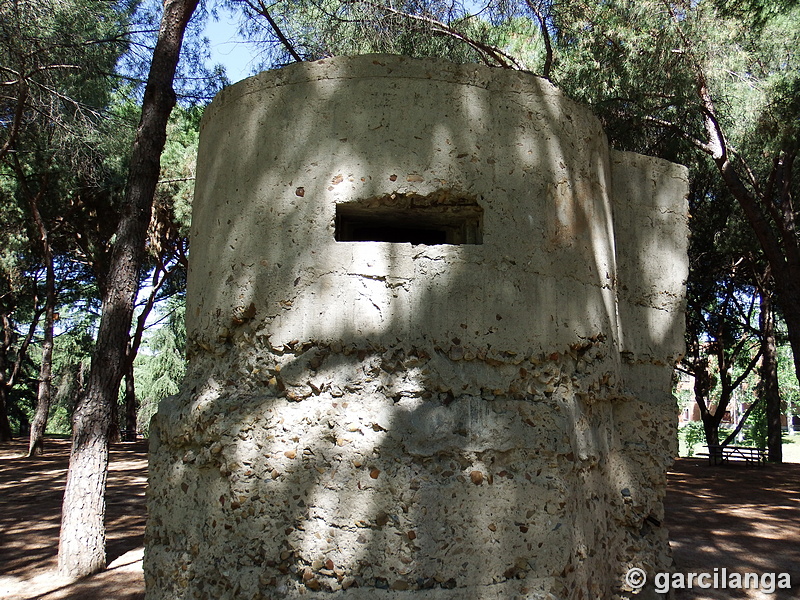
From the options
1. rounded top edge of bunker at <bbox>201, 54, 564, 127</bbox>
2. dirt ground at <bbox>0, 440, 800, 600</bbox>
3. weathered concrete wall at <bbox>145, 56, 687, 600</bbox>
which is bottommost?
dirt ground at <bbox>0, 440, 800, 600</bbox>

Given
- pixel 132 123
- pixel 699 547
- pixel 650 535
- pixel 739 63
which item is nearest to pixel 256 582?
pixel 650 535

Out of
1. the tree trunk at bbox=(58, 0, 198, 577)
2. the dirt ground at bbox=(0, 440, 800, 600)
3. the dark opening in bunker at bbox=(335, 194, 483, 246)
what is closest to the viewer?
the dark opening in bunker at bbox=(335, 194, 483, 246)

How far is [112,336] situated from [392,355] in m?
4.11

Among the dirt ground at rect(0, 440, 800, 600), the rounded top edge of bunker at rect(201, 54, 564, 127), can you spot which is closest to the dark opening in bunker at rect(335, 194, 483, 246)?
the rounded top edge of bunker at rect(201, 54, 564, 127)

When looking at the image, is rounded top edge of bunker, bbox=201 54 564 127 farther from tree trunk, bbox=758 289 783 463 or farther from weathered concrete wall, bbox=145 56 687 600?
tree trunk, bbox=758 289 783 463

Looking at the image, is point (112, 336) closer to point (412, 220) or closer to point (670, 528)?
point (412, 220)

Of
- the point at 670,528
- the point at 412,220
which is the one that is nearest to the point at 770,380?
the point at 670,528

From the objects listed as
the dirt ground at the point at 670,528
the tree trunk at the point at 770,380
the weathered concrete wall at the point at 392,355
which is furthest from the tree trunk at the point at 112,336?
the tree trunk at the point at 770,380

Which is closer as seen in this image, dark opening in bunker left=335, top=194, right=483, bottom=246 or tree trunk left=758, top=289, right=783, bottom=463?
dark opening in bunker left=335, top=194, right=483, bottom=246

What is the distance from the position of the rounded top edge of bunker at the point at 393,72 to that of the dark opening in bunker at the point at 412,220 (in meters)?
0.59

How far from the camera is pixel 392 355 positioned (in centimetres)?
303

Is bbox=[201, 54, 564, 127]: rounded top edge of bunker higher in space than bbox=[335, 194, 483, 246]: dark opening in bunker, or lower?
higher

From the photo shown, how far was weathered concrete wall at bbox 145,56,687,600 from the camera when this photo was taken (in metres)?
2.90

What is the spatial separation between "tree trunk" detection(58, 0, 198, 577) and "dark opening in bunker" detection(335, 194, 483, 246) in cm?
332
